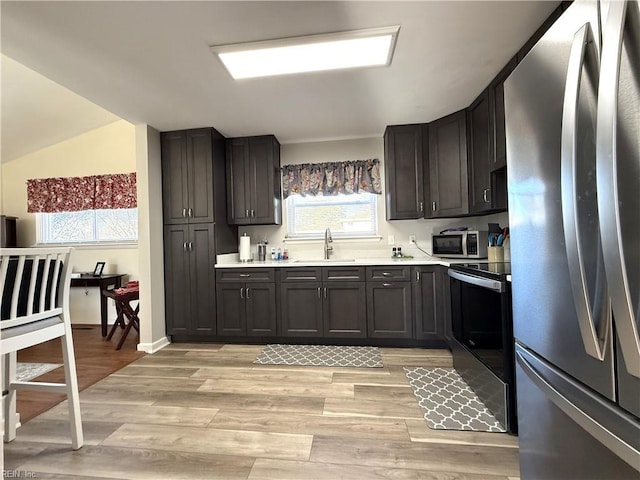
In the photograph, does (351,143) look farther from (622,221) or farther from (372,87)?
(622,221)

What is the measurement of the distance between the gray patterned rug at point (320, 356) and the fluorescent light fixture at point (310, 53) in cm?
239

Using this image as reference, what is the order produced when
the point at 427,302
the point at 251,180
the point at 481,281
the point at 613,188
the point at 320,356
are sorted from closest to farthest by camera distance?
the point at 613,188, the point at 481,281, the point at 320,356, the point at 427,302, the point at 251,180

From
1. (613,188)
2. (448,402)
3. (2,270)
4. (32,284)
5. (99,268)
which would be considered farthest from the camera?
(99,268)

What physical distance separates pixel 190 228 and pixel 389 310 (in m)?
2.32

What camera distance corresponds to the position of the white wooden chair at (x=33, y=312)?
1333 millimetres

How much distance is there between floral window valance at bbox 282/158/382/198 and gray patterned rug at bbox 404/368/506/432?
2078mm

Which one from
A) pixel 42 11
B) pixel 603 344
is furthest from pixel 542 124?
pixel 42 11

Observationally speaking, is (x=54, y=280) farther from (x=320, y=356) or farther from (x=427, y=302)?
(x=427, y=302)

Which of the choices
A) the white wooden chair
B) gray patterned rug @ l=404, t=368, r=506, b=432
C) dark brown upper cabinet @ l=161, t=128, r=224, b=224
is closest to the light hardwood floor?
gray patterned rug @ l=404, t=368, r=506, b=432

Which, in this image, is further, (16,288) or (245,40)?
(245,40)

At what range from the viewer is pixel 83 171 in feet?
13.7

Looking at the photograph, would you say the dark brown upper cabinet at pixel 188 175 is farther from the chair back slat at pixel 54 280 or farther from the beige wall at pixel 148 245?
the chair back slat at pixel 54 280

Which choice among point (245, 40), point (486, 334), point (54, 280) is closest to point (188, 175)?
point (245, 40)

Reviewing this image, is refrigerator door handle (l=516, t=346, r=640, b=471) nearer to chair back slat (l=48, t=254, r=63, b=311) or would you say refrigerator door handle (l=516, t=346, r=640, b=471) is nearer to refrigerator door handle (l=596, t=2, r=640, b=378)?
refrigerator door handle (l=596, t=2, r=640, b=378)
